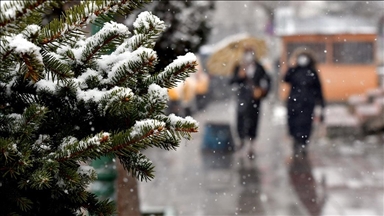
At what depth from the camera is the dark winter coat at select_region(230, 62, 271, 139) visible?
39.1 ft

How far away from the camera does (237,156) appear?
38.1ft

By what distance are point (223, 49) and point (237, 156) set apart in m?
3.21

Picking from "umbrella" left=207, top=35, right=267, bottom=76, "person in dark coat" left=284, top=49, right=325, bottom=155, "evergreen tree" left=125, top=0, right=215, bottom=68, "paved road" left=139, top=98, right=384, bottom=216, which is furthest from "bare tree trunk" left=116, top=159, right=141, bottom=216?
"umbrella" left=207, top=35, right=267, bottom=76

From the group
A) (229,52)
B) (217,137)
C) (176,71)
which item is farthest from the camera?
(229,52)

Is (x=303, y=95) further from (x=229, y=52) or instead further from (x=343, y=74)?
(x=343, y=74)

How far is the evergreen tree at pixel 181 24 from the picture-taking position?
5.33 meters

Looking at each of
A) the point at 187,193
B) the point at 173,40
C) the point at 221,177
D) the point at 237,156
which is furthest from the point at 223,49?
the point at 173,40

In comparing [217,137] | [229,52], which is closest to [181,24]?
[217,137]

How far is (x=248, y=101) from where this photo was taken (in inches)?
474

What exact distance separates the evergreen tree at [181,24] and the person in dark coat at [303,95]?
4.92 meters

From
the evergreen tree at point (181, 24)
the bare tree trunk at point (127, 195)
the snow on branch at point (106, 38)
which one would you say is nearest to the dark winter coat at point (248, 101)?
the evergreen tree at point (181, 24)

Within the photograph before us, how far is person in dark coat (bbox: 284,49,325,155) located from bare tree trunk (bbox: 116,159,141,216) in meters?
5.33

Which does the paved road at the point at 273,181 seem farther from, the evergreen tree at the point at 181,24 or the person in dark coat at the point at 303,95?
the evergreen tree at the point at 181,24

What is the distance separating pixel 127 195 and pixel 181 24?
1.57m
